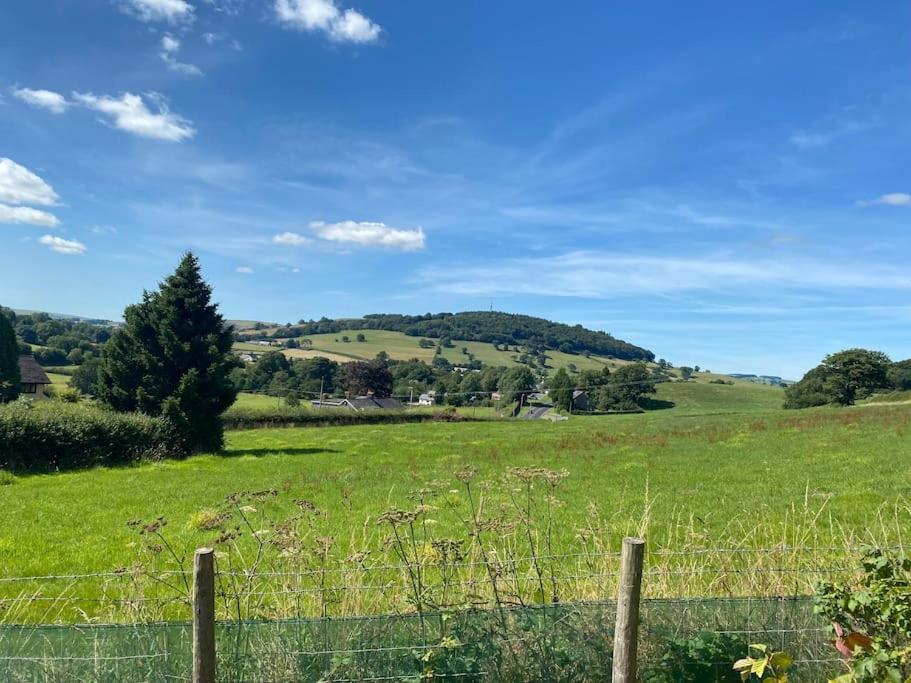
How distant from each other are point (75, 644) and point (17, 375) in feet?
245

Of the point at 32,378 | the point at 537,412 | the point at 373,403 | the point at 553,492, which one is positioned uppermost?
the point at 553,492

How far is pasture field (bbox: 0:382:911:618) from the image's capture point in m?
9.07

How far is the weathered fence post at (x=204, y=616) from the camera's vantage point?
358 cm

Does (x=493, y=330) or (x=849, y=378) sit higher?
(x=493, y=330)

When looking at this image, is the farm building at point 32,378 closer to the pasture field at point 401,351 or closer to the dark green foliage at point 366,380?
the dark green foliage at point 366,380

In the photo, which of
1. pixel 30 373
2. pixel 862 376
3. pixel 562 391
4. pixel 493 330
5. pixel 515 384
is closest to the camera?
pixel 30 373

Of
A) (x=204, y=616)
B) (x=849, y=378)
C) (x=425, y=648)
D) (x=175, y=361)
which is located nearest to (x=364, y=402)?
(x=175, y=361)

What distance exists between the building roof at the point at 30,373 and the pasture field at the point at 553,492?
179ft

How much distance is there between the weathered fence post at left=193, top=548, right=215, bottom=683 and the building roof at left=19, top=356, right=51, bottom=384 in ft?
262

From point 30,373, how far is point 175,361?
55311mm

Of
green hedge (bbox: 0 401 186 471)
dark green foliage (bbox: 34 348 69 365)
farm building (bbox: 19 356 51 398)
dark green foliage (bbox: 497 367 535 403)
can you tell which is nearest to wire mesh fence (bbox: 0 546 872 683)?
green hedge (bbox: 0 401 186 471)

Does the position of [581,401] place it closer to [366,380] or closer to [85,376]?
[366,380]

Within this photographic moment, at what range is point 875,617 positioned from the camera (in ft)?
11.9

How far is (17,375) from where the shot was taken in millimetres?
64125
